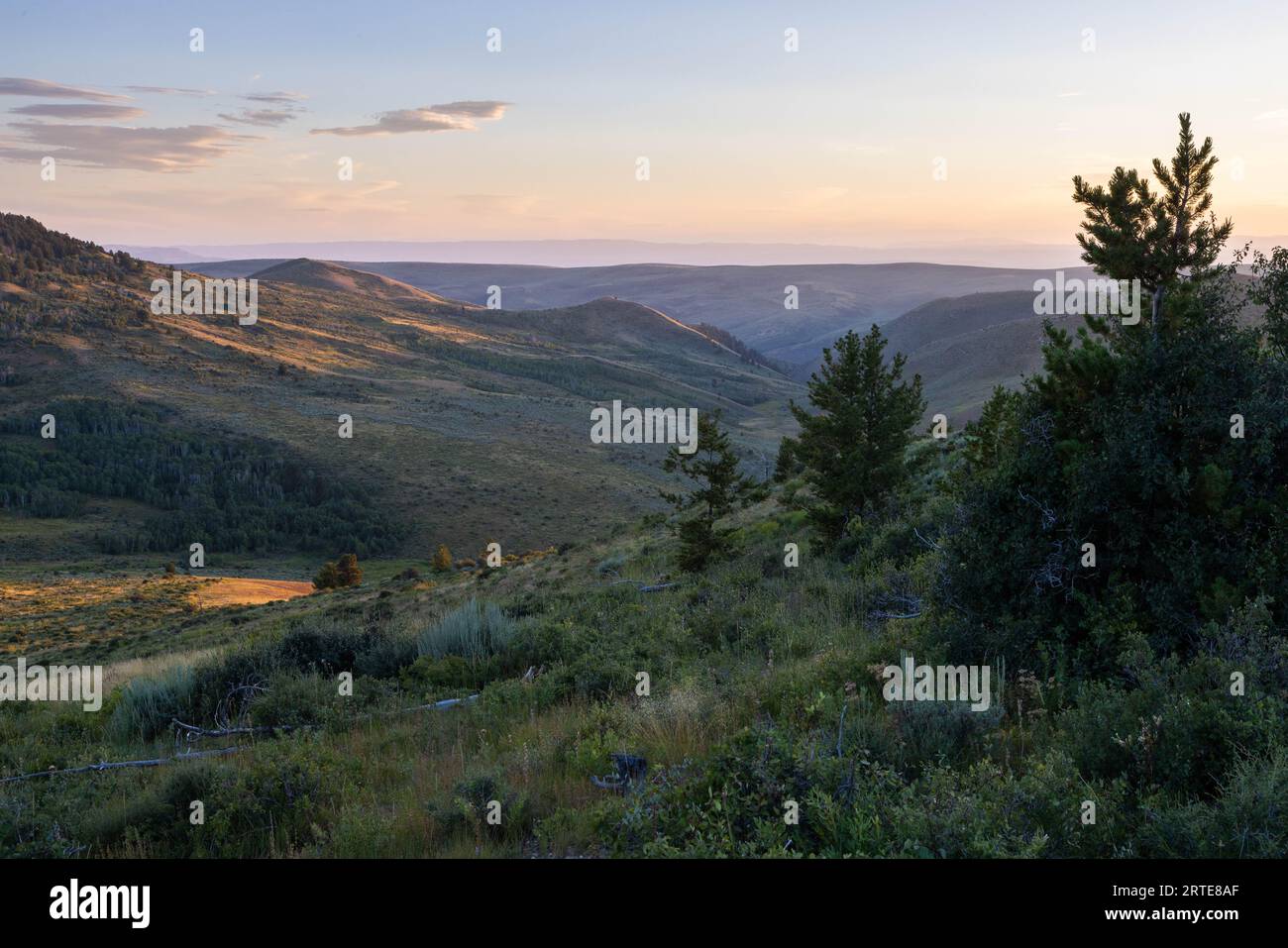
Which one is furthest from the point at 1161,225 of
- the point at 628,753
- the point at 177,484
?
the point at 177,484

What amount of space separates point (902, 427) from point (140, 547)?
3328 inches

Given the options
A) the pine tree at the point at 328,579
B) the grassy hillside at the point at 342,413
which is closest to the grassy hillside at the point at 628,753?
the pine tree at the point at 328,579

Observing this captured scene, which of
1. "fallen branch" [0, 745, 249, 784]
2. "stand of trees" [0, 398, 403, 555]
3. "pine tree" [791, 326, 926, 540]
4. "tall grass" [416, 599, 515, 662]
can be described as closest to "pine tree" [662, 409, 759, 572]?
"pine tree" [791, 326, 926, 540]

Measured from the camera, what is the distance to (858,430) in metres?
15.5

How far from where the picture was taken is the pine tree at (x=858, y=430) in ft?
49.6

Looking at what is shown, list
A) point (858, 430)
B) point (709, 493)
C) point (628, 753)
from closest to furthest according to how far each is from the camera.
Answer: point (628, 753)
point (858, 430)
point (709, 493)

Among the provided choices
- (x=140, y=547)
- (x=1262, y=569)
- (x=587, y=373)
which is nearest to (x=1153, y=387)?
(x=1262, y=569)

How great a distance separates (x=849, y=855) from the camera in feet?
11.7

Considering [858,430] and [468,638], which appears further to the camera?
[858,430]

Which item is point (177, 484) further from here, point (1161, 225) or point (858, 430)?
point (1161, 225)

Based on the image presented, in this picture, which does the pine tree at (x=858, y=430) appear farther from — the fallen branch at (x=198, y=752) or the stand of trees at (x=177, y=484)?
the stand of trees at (x=177, y=484)

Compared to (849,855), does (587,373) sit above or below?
above
